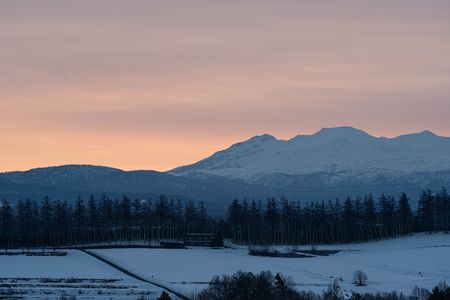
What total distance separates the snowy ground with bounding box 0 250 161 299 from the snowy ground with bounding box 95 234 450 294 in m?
4.75

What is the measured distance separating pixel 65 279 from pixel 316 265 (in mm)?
36572

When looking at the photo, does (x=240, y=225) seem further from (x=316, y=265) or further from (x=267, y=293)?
(x=267, y=293)

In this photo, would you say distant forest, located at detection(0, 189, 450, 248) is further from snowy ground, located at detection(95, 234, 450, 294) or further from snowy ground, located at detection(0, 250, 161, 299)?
snowy ground, located at detection(0, 250, 161, 299)

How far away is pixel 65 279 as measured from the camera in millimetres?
115750

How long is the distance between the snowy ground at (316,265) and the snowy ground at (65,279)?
4.75 m

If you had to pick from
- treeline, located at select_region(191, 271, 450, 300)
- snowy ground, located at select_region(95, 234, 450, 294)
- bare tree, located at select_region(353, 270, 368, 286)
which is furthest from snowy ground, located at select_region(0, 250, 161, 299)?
bare tree, located at select_region(353, 270, 368, 286)

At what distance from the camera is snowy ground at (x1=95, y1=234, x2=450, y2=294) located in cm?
11619

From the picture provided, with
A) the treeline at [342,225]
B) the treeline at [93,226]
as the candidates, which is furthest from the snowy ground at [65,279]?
the treeline at [342,225]

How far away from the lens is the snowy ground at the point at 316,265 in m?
116

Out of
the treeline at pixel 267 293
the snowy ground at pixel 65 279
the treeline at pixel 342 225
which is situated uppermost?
the treeline at pixel 342 225

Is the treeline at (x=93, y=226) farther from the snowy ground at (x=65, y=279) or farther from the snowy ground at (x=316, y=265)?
the snowy ground at (x=65, y=279)

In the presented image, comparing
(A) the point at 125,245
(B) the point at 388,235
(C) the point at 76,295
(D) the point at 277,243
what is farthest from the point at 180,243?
(C) the point at 76,295

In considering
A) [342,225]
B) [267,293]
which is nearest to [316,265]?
[267,293]

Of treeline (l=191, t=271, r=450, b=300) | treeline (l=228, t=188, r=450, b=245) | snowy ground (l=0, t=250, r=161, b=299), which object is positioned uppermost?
treeline (l=228, t=188, r=450, b=245)
